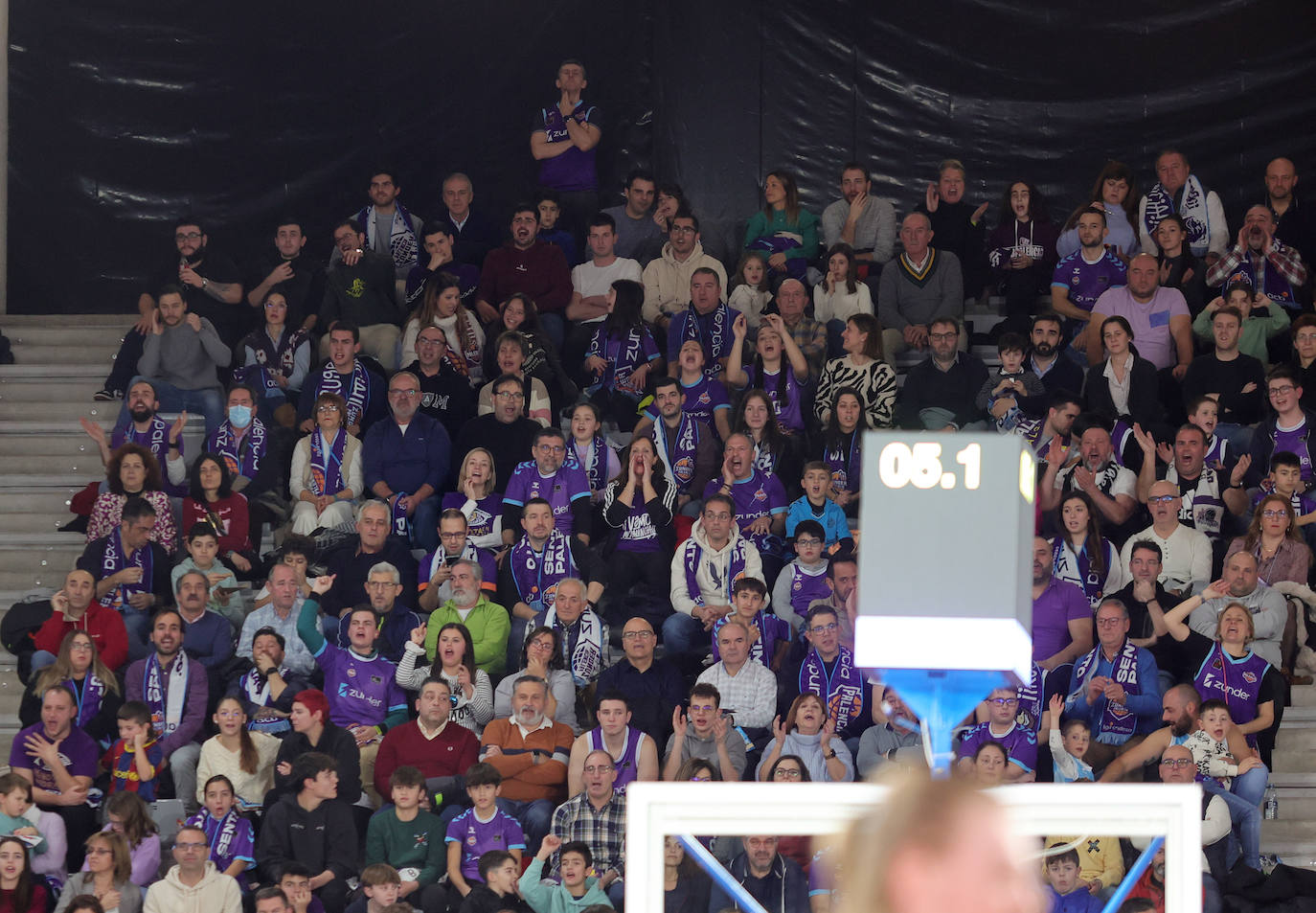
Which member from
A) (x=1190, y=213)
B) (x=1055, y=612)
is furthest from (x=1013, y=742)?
(x=1190, y=213)

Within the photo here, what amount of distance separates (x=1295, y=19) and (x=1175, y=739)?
6160mm

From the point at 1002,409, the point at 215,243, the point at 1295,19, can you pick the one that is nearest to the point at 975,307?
the point at 1002,409

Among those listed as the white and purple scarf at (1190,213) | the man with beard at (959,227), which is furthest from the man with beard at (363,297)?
the white and purple scarf at (1190,213)

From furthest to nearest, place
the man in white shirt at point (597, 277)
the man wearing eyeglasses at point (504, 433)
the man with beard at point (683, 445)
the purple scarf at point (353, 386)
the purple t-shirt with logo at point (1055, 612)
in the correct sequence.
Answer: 1. the man in white shirt at point (597, 277)
2. the purple scarf at point (353, 386)
3. the man wearing eyeglasses at point (504, 433)
4. the man with beard at point (683, 445)
5. the purple t-shirt with logo at point (1055, 612)

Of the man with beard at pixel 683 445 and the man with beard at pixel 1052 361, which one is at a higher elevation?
the man with beard at pixel 1052 361

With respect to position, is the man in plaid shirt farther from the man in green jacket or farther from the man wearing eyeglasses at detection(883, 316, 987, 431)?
the man wearing eyeglasses at detection(883, 316, 987, 431)

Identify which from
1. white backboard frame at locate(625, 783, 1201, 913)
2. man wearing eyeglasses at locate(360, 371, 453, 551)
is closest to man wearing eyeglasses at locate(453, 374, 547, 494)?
man wearing eyeglasses at locate(360, 371, 453, 551)

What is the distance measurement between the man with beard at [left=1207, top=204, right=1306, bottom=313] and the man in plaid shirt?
16.3ft

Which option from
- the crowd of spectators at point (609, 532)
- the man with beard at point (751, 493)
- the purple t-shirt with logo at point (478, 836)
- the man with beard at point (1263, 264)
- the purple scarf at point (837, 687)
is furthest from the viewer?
the man with beard at point (1263, 264)

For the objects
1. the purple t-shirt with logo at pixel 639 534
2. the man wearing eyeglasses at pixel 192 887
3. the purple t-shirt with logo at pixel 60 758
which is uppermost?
the purple t-shirt with logo at pixel 639 534

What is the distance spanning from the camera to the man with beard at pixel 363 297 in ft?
37.0

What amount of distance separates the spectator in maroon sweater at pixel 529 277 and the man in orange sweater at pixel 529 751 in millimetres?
3152

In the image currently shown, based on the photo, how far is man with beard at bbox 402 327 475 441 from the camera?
10.6 m

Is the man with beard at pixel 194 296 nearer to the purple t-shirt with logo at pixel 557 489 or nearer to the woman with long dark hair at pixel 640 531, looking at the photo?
the purple t-shirt with logo at pixel 557 489
